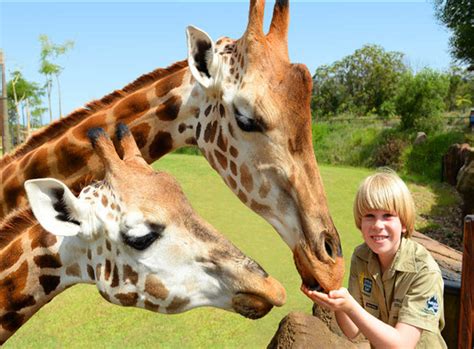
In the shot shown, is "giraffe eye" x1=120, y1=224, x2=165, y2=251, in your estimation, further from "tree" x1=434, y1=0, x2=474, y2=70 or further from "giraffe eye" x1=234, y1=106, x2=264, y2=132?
"tree" x1=434, y1=0, x2=474, y2=70

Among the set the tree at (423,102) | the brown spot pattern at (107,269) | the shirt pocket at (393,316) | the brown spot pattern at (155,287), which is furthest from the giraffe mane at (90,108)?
the tree at (423,102)

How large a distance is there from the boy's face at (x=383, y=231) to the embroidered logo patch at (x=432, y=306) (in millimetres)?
240

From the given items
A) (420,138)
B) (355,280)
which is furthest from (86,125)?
(420,138)

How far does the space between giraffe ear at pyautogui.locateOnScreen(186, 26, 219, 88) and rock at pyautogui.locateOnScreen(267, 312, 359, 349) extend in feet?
6.59

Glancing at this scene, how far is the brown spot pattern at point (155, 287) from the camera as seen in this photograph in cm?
196

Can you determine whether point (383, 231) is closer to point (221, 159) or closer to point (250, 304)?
point (250, 304)

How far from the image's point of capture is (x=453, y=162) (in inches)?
626

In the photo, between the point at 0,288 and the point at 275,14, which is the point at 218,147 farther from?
the point at 0,288

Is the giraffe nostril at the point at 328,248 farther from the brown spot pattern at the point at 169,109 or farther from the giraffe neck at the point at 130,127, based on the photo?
the brown spot pattern at the point at 169,109

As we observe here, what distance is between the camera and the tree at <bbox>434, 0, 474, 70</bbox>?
2041 centimetres

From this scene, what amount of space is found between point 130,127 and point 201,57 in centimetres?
61

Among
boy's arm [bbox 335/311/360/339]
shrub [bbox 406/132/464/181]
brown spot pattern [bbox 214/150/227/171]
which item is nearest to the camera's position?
boy's arm [bbox 335/311/360/339]

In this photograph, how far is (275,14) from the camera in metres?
2.71

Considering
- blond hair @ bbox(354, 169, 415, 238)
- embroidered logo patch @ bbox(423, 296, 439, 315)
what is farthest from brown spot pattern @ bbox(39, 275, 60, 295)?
embroidered logo patch @ bbox(423, 296, 439, 315)
